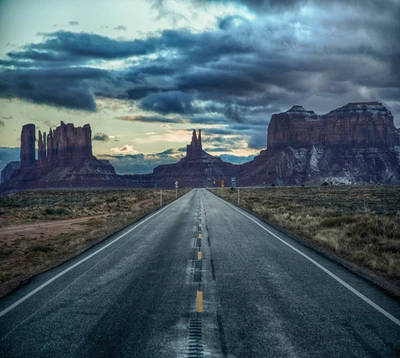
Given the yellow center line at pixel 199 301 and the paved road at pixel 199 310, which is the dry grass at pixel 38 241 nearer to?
the paved road at pixel 199 310

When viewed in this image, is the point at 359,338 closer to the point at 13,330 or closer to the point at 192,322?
the point at 192,322

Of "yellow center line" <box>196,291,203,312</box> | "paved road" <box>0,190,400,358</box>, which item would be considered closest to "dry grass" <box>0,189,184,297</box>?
"paved road" <box>0,190,400,358</box>

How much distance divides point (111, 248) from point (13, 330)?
25.3 ft

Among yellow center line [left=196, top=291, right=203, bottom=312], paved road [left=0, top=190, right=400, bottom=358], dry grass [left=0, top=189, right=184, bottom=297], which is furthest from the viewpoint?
dry grass [left=0, top=189, right=184, bottom=297]

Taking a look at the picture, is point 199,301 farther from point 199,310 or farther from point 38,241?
point 38,241

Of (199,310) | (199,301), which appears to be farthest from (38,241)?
(199,310)

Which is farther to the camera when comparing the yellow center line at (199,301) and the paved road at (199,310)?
the yellow center line at (199,301)

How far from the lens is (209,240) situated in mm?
15320

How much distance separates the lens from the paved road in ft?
17.8

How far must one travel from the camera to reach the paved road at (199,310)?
5.43 meters

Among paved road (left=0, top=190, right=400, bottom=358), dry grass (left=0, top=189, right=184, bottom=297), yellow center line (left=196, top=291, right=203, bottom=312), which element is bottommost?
dry grass (left=0, top=189, right=184, bottom=297)

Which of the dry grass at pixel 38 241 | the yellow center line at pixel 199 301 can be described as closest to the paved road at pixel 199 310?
the yellow center line at pixel 199 301

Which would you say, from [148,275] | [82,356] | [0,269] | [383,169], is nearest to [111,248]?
[0,269]

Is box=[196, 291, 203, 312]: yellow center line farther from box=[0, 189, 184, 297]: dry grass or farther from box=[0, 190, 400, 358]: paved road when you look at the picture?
box=[0, 189, 184, 297]: dry grass
